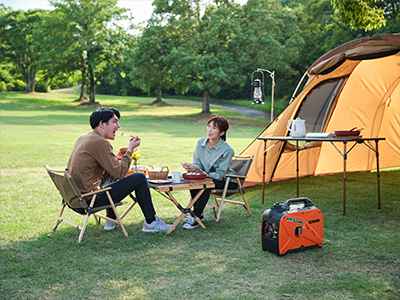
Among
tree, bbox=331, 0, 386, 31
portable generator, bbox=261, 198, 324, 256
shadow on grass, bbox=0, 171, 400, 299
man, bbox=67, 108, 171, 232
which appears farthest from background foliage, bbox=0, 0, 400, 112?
man, bbox=67, 108, 171, 232

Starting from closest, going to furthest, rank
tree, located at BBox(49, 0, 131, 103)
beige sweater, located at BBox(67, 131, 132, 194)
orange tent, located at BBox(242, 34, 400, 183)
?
beige sweater, located at BBox(67, 131, 132, 194) < orange tent, located at BBox(242, 34, 400, 183) < tree, located at BBox(49, 0, 131, 103)

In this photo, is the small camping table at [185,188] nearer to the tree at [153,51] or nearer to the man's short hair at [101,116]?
the man's short hair at [101,116]

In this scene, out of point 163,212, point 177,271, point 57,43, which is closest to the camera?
point 177,271

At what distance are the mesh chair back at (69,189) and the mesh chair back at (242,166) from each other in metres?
2.08

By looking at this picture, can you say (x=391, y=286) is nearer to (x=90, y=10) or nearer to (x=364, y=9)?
(x=364, y=9)

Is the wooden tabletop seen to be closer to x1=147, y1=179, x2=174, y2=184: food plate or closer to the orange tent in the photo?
x1=147, y1=179, x2=174, y2=184: food plate

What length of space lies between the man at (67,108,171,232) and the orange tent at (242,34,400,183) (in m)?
2.65

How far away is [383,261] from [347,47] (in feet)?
10.9

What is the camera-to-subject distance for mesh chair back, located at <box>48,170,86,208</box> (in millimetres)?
3736

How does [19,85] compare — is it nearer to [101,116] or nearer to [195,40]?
[195,40]

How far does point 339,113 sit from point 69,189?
4977 mm

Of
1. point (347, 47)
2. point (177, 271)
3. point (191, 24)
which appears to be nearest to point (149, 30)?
point (191, 24)

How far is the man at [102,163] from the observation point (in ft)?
12.9

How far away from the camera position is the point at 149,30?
26062 millimetres
